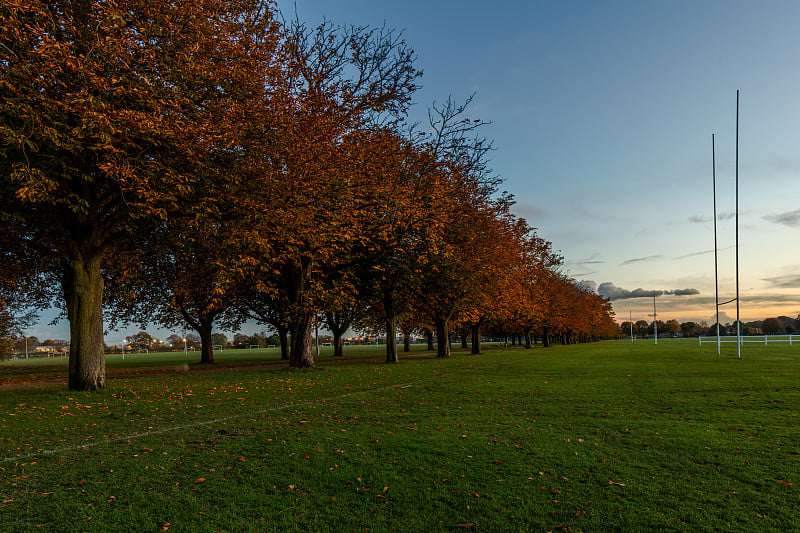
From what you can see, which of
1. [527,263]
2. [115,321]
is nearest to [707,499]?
[115,321]

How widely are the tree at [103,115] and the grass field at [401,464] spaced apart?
521 centimetres

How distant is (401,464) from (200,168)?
1120 cm

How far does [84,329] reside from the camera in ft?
47.7

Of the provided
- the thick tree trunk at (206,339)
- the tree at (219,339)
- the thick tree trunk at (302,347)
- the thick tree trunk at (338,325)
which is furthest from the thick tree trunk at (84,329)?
the tree at (219,339)

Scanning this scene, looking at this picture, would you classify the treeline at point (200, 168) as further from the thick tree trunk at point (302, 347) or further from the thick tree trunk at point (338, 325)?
the thick tree trunk at point (338, 325)

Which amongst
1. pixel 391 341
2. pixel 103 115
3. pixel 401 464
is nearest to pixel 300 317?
pixel 391 341

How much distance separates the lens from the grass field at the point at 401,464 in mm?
4906

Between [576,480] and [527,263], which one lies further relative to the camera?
[527,263]

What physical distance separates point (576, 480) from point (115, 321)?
117 feet

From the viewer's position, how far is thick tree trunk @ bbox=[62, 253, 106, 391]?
14477 mm

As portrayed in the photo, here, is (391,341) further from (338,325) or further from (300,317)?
(338,325)

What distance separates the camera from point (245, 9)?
17.1m

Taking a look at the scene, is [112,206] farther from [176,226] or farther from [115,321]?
[115,321]

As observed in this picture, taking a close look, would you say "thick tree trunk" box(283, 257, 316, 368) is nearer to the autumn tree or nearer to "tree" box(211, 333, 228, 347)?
the autumn tree
